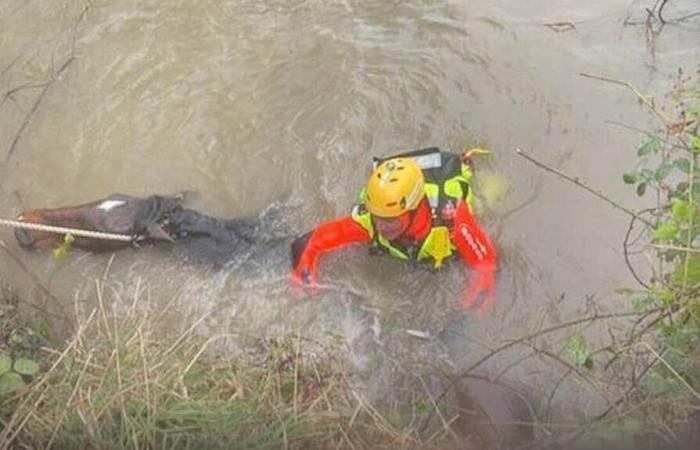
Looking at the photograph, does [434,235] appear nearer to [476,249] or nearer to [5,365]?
[476,249]

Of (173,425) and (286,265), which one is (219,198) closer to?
(286,265)

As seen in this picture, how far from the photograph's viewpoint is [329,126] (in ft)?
25.1

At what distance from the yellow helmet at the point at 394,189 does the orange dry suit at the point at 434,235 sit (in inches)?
6.1

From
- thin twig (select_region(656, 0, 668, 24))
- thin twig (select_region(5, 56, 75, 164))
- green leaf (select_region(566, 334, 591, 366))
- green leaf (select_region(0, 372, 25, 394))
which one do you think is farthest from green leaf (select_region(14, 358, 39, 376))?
thin twig (select_region(656, 0, 668, 24))

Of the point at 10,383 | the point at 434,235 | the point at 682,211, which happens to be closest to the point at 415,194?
the point at 434,235

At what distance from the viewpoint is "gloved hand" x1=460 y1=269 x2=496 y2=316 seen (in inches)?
225

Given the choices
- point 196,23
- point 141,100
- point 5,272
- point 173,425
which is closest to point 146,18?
point 196,23

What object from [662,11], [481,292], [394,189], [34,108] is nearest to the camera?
[394,189]

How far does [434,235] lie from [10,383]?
3.03 metres

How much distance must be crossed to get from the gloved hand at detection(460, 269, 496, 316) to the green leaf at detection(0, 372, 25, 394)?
3.03m

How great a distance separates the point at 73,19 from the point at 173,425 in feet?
19.7

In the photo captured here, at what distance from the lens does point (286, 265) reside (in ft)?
21.4

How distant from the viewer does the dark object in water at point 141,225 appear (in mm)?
6148

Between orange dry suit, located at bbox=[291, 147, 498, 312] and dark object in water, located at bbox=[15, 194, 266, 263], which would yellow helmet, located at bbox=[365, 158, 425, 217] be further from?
dark object in water, located at bbox=[15, 194, 266, 263]
